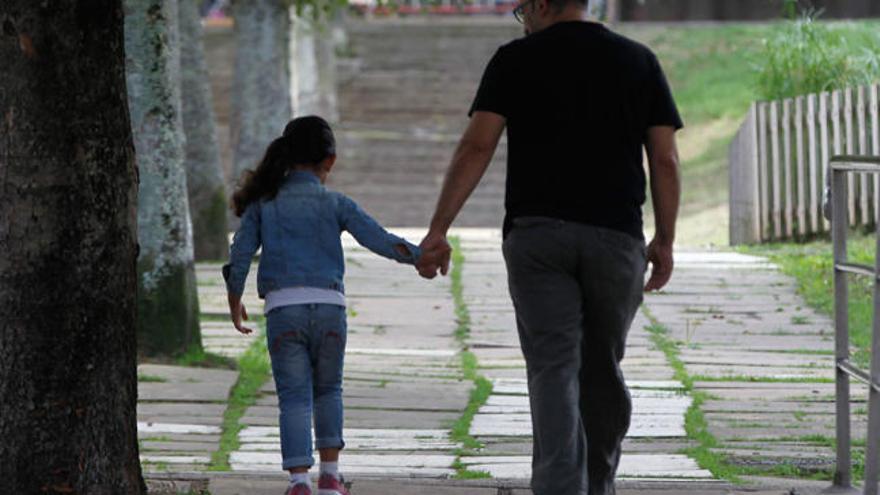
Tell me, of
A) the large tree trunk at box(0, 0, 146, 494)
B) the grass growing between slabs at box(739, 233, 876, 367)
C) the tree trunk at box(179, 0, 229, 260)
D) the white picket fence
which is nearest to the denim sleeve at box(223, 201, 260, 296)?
the large tree trunk at box(0, 0, 146, 494)

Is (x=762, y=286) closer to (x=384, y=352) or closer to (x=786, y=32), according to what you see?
(x=384, y=352)

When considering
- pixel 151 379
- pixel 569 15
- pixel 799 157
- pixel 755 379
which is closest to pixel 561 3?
pixel 569 15

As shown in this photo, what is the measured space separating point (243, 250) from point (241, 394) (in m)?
3.62

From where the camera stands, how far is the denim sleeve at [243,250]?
688 centimetres

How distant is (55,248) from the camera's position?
5.99 m

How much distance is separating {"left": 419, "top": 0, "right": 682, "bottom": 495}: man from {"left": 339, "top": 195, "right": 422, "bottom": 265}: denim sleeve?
675mm

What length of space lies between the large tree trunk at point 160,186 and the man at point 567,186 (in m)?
5.48

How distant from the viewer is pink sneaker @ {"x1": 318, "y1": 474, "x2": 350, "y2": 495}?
22.2 ft

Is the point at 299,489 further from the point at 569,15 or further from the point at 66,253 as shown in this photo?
the point at 569,15

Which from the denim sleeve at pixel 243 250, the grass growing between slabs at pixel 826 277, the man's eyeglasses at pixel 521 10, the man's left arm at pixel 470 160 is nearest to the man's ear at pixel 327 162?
the denim sleeve at pixel 243 250

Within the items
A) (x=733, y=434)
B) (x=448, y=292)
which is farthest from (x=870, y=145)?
(x=733, y=434)

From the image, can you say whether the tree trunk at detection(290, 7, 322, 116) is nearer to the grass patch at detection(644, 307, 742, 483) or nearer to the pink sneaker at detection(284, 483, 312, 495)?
the grass patch at detection(644, 307, 742, 483)

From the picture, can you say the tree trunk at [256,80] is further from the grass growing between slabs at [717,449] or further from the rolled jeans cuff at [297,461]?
the rolled jeans cuff at [297,461]

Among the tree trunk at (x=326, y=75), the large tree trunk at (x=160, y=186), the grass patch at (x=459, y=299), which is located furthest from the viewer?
the tree trunk at (x=326, y=75)
